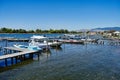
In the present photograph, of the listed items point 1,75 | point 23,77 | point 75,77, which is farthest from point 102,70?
point 1,75

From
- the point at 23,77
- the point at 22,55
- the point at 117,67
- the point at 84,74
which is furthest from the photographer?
the point at 22,55

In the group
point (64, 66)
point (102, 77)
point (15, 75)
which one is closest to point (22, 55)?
point (64, 66)

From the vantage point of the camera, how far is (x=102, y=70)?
33.7 meters

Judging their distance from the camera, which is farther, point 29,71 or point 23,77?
point 29,71

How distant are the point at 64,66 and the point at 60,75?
6492 mm

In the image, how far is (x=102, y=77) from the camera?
29.5 metres

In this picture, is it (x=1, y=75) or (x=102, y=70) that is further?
(x=102, y=70)

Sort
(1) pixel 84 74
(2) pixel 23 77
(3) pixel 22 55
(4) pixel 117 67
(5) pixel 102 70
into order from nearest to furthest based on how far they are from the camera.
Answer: (2) pixel 23 77 → (1) pixel 84 74 → (5) pixel 102 70 → (4) pixel 117 67 → (3) pixel 22 55

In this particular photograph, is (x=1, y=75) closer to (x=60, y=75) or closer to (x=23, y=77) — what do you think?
(x=23, y=77)

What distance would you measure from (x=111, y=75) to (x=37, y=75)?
1054cm

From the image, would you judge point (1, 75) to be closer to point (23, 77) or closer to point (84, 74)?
point (23, 77)

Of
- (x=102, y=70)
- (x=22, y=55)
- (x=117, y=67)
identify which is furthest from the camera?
(x=22, y=55)

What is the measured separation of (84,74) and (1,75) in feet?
38.7

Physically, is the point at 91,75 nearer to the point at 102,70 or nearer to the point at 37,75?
the point at 102,70
